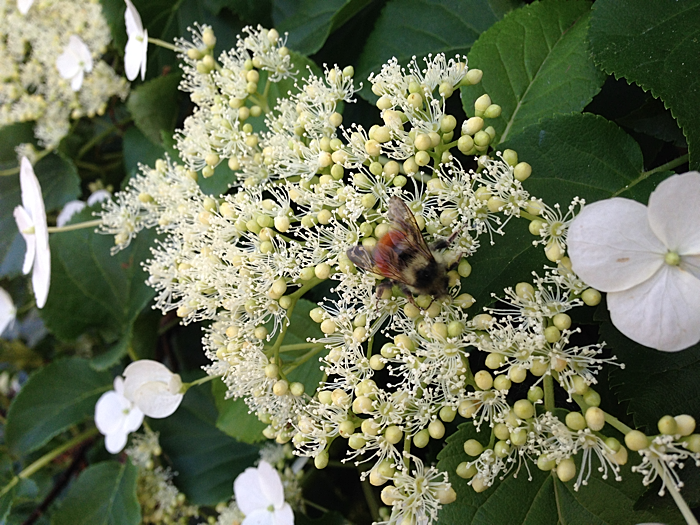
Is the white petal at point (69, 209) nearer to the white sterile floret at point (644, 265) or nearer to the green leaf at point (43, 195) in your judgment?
the green leaf at point (43, 195)

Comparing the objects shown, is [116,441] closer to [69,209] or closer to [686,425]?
[69,209]

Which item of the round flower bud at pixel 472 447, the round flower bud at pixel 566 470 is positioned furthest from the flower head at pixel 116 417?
the round flower bud at pixel 566 470

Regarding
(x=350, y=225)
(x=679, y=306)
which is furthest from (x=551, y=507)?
(x=350, y=225)

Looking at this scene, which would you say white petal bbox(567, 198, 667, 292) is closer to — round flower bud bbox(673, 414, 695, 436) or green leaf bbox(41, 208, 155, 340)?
round flower bud bbox(673, 414, 695, 436)

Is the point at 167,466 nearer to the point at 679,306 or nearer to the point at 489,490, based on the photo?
the point at 489,490

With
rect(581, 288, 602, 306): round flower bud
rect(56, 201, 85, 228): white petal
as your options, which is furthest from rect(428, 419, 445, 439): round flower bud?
rect(56, 201, 85, 228): white petal

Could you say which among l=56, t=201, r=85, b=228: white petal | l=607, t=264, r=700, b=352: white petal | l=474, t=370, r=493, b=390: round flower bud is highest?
l=607, t=264, r=700, b=352: white petal
